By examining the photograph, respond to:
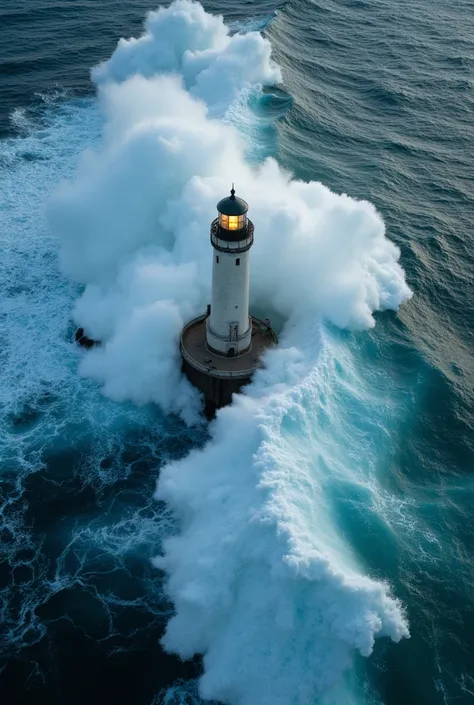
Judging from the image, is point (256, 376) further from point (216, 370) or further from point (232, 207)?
point (232, 207)

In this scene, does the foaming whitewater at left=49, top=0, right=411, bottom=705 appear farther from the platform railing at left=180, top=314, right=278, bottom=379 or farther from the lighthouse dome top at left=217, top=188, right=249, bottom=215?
the lighthouse dome top at left=217, top=188, right=249, bottom=215

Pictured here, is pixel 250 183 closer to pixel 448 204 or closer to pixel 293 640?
pixel 448 204

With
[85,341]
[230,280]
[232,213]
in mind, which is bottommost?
[85,341]

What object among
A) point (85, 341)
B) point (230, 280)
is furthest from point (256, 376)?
point (85, 341)

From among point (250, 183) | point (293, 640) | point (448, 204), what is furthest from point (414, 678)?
point (448, 204)

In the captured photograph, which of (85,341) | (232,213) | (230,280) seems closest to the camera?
(232,213)

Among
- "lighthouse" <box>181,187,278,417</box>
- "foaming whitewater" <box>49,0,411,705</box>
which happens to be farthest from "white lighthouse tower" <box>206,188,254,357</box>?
"foaming whitewater" <box>49,0,411,705</box>
